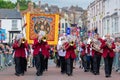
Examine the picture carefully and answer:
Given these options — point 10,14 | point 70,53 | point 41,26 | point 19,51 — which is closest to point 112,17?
point 41,26

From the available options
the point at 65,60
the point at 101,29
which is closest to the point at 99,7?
the point at 101,29

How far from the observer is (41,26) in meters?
33.3

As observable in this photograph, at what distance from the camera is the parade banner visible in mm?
33625

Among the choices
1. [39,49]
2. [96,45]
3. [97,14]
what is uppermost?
[97,14]

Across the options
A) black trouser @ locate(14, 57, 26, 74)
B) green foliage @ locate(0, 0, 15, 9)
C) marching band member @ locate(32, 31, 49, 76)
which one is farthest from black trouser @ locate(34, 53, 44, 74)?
green foliage @ locate(0, 0, 15, 9)

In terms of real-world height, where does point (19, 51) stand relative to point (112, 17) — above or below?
below

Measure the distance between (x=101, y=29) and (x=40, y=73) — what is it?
36.2 meters

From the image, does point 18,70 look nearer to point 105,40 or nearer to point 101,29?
point 105,40

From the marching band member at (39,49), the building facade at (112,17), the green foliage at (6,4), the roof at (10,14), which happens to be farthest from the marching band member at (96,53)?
the green foliage at (6,4)

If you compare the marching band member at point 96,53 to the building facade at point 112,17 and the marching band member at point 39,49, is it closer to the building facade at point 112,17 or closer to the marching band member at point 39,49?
the marching band member at point 39,49

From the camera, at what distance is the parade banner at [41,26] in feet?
110

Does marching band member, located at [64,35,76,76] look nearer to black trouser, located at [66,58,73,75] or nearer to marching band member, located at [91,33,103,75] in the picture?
black trouser, located at [66,58,73,75]

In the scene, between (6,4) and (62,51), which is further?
(6,4)

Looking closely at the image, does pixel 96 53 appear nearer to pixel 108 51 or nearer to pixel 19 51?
pixel 108 51
